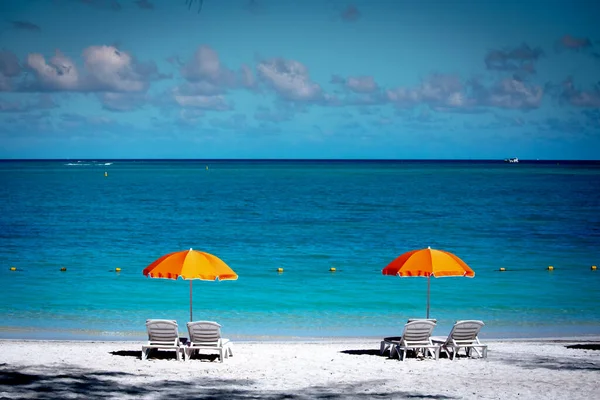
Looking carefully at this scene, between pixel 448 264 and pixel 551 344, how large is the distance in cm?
421

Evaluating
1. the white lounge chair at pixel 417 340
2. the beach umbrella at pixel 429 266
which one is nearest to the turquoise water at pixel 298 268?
the white lounge chair at pixel 417 340

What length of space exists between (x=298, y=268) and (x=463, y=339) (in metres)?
17.6

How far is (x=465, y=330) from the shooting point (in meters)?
15.5

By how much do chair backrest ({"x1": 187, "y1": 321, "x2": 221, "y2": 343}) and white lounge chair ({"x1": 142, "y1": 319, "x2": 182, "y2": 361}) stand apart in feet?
1.03

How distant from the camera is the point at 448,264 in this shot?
49.9 feet

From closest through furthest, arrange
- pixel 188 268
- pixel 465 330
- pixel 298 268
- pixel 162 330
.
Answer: pixel 188 268 < pixel 162 330 < pixel 465 330 < pixel 298 268

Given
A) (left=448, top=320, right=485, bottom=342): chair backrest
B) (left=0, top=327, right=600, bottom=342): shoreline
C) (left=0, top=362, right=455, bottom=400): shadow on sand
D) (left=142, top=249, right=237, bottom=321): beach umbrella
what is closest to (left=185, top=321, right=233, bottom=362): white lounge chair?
(left=142, top=249, right=237, bottom=321): beach umbrella

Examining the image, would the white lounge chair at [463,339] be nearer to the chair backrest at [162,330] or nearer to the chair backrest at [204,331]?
the chair backrest at [204,331]

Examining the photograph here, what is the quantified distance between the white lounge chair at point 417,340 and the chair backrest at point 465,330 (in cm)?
44

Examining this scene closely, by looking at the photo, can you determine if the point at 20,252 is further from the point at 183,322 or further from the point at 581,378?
the point at 581,378

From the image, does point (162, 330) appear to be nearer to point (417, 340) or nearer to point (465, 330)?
point (417, 340)

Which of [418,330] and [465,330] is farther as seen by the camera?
[465,330]

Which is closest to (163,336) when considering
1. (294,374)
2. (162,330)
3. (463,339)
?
(162,330)

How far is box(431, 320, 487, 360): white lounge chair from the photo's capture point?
15375mm
